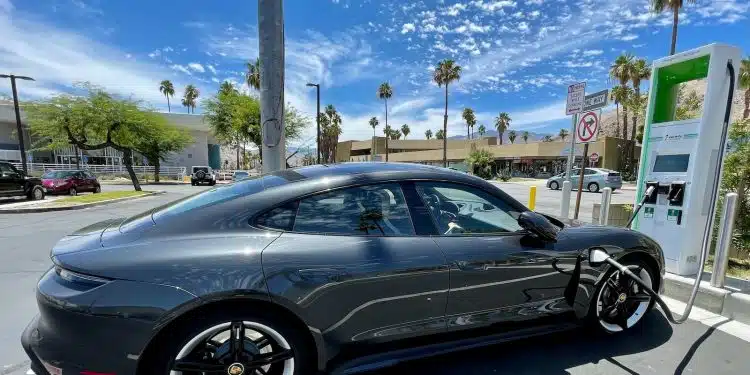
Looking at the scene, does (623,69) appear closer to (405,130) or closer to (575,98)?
(575,98)

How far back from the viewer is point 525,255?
2.47 metres

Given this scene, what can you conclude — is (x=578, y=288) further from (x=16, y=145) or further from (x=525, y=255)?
(x=16, y=145)

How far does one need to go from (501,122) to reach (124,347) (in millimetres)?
76585

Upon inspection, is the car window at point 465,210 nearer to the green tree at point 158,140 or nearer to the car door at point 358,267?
the car door at point 358,267

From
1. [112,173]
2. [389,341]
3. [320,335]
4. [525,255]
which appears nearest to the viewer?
[320,335]

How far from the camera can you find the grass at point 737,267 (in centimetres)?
461

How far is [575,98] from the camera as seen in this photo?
571 centimetres

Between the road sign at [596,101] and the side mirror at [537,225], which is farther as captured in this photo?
the road sign at [596,101]

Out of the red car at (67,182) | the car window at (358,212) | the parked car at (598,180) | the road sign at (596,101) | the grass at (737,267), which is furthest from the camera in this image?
the parked car at (598,180)

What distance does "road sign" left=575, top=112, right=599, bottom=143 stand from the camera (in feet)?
18.1

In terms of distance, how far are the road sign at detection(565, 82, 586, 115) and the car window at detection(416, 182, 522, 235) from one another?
3958mm

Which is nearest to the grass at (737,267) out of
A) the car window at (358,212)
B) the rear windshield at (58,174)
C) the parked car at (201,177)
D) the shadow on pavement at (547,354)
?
the shadow on pavement at (547,354)

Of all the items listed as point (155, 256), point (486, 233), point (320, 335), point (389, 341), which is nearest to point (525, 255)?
point (486, 233)

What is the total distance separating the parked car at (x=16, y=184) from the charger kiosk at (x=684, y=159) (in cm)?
1777
